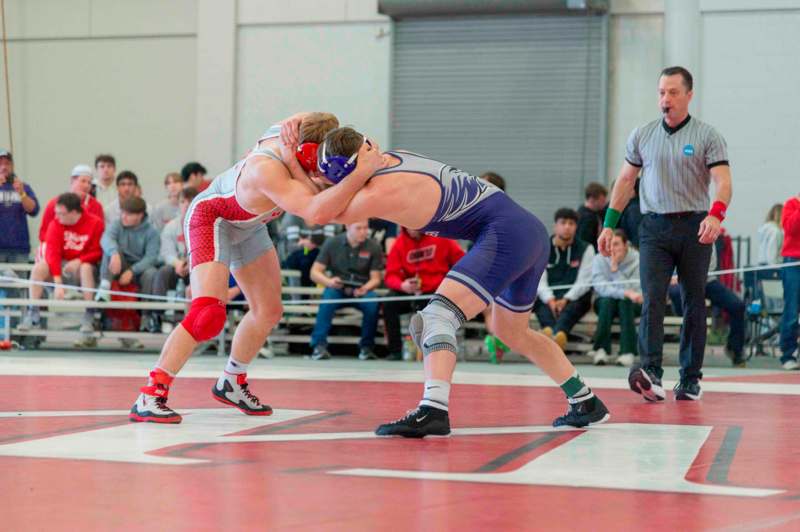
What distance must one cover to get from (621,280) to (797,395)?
10.5ft

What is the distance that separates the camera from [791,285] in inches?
392

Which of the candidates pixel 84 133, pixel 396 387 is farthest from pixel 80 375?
pixel 84 133

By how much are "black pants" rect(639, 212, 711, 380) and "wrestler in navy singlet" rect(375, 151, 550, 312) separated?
1732 mm

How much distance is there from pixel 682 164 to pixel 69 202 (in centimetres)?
631

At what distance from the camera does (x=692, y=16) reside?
13062 millimetres

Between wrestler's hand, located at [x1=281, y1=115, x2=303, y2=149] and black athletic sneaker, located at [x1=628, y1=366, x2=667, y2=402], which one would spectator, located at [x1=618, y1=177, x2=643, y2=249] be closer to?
black athletic sneaker, located at [x1=628, y1=366, x2=667, y2=402]

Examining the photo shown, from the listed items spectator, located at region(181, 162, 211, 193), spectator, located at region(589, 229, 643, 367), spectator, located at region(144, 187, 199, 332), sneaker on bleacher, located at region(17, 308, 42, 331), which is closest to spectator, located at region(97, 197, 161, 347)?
spectator, located at region(144, 187, 199, 332)

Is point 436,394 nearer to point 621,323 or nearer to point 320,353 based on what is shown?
point 621,323

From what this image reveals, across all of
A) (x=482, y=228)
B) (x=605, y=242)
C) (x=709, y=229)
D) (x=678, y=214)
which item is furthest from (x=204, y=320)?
(x=678, y=214)

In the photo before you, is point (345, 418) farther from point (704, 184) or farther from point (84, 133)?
point (84, 133)

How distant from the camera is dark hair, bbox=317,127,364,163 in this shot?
4.28 m

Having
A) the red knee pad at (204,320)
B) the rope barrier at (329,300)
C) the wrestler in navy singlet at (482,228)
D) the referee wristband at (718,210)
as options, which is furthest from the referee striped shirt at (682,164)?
the rope barrier at (329,300)

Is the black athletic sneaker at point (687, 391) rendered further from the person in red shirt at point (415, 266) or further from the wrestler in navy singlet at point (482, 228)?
the person in red shirt at point (415, 266)

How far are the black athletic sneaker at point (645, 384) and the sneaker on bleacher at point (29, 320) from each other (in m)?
6.74
